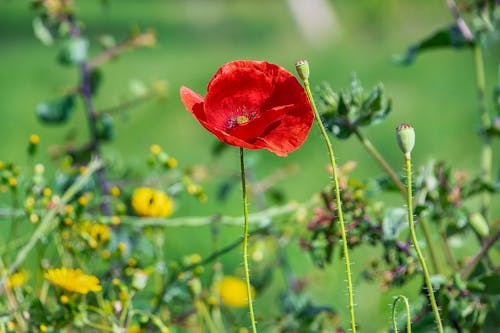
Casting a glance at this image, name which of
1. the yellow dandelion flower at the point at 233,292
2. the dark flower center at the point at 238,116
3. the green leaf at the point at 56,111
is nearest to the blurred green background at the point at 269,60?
the green leaf at the point at 56,111

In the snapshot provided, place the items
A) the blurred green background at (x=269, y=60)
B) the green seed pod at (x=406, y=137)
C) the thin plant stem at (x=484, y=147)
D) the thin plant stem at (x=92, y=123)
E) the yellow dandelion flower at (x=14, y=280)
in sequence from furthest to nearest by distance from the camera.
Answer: the blurred green background at (x=269, y=60) < the thin plant stem at (x=92, y=123) < the thin plant stem at (x=484, y=147) < the yellow dandelion flower at (x=14, y=280) < the green seed pod at (x=406, y=137)

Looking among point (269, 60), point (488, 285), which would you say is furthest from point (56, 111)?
point (269, 60)

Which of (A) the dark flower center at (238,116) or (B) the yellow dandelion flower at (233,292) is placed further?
Answer: (B) the yellow dandelion flower at (233,292)

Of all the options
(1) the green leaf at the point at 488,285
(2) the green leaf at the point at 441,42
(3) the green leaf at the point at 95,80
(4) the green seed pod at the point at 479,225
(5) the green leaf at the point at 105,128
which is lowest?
(1) the green leaf at the point at 488,285

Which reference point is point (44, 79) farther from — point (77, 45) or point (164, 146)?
point (77, 45)

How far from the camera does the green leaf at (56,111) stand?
4.39 ft

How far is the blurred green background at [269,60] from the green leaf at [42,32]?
0.27ft

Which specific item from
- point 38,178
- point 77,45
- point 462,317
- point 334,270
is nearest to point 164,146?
point 334,270

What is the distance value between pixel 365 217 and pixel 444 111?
2045 millimetres

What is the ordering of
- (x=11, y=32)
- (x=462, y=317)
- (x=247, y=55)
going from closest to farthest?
1. (x=462, y=317)
2. (x=247, y=55)
3. (x=11, y=32)

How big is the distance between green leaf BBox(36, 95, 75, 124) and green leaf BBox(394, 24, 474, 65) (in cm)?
51

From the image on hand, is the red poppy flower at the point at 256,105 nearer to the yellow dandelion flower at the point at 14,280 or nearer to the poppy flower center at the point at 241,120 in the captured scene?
the poppy flower center at the point at 241,120

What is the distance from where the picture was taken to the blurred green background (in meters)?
1.99

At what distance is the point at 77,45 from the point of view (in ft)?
4.19
